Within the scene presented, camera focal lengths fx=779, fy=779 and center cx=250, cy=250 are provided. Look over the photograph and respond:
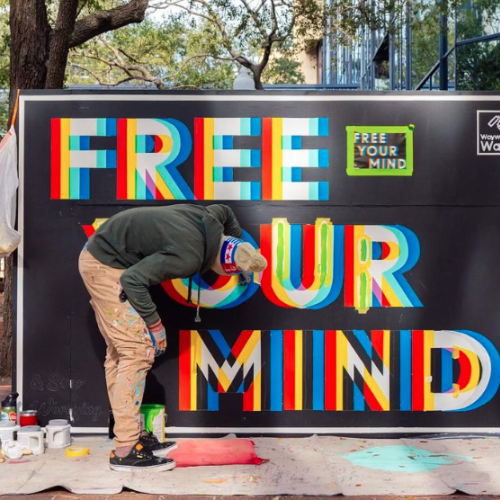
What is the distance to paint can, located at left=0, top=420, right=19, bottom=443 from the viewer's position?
5734mm

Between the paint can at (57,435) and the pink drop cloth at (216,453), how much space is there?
86 centimetres

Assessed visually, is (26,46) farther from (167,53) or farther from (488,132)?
(167,53)

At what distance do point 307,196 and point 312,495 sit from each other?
2379 millimetres

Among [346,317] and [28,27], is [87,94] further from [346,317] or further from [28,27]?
[28,27]

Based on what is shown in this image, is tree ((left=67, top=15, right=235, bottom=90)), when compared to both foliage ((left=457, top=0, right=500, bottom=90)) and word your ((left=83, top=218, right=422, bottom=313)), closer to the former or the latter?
foliage ((left=457, top=0, right=500, bottom=90))

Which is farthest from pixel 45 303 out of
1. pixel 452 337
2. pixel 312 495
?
pixel 452 337

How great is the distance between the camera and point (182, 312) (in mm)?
6125

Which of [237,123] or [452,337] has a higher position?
[237,123]

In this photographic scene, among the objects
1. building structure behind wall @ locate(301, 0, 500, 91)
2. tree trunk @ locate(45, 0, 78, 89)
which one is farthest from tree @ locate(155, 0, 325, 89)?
tree trunk @ locate(45, 0, 78, 89)

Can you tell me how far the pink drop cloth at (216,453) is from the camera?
534 cm

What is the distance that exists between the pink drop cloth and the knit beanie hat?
4.21 ft

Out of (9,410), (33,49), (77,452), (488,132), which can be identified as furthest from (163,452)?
(33,49)

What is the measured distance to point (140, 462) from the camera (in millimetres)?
5164

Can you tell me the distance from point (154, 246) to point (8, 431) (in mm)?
1825
